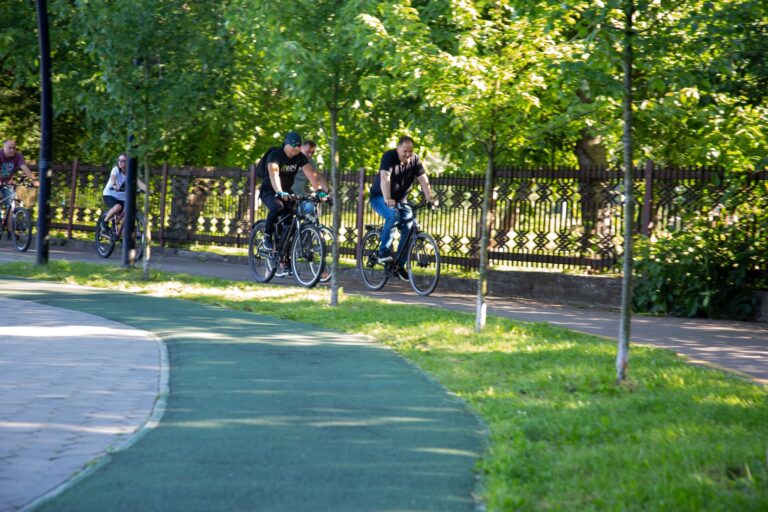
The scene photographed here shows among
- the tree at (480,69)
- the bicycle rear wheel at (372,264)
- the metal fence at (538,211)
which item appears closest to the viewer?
the tree at (480,69)

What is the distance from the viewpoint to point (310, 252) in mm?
15414

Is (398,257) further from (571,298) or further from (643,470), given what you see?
(643,470)

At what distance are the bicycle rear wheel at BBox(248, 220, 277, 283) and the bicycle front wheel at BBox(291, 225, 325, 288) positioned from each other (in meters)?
0.47

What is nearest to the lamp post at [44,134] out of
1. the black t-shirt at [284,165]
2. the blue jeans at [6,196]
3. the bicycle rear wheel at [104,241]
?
the bicycle rear wheel at [104,241]

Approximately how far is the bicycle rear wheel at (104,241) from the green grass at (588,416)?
32.7 feet

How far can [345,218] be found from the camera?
66.6 feet

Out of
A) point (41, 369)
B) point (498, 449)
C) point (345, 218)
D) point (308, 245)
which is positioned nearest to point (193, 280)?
point (308, 245)

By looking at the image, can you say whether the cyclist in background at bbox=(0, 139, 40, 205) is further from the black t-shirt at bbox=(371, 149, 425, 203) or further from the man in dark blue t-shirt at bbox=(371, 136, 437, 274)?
the black t-shirt at bbox=(371, 149, 425, 203)

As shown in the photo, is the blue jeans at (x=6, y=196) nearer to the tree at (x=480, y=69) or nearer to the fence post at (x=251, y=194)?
the fence post at (x=251, y=194)

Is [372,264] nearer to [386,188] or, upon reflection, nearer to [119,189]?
[386,188]

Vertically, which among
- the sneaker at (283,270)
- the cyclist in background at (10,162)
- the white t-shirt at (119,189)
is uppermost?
the cyclist in background at (10,162)

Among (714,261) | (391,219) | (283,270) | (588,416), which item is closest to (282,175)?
(283,270)

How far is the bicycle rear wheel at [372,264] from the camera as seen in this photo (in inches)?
629

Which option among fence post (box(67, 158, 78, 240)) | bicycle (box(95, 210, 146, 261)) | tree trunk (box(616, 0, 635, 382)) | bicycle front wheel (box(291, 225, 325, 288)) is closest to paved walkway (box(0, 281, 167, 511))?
tree trunk (box(616, 0, 635, 382))
